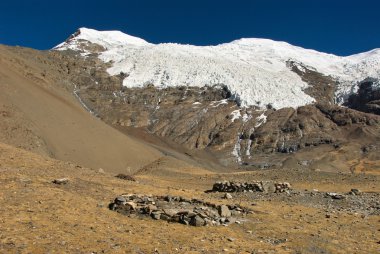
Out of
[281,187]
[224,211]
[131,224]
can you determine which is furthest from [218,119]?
[131,224]

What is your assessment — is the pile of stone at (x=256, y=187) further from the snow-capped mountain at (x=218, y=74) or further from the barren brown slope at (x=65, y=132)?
the snow-capped mountain at (x=218, y=74)

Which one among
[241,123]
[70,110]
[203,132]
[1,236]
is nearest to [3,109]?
[70,110]

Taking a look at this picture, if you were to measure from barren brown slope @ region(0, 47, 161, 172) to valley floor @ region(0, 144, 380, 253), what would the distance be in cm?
2111

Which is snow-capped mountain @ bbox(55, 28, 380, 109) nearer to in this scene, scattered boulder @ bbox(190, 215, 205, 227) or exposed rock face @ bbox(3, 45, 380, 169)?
exposed rock face @ bbox(3, 45, 380, 169)

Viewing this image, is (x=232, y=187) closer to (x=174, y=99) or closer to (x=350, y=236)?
(x=350, y=236)

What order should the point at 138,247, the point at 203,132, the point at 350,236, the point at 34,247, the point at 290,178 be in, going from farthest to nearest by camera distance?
the point at 203,132 → the point at 290,178 → the point at 350,236 → the point at 138,247 → the point at 34,247

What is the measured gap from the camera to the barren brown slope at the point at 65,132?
53.2 m

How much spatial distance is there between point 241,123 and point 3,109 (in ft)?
322

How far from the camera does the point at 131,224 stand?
20.2 m

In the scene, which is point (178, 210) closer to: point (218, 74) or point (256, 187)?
point (256, 187)

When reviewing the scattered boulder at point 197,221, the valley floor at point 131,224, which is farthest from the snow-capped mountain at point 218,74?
the scattered boulder at point 197,221

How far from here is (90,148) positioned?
190ft

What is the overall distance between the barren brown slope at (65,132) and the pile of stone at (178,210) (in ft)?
91.7

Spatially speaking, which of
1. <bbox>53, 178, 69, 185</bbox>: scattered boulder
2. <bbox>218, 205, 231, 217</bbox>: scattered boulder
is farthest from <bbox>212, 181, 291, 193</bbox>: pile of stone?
<bbox>53, 178, 69, 185</bbox>: scattered boulder
